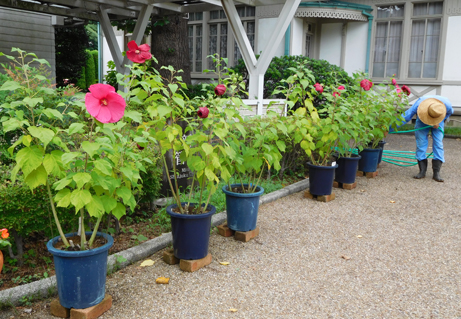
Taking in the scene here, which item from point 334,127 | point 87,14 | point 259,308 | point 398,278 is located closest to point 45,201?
point 259,308

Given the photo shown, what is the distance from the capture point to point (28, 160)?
94.0 inches

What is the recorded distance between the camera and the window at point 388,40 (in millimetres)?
14023

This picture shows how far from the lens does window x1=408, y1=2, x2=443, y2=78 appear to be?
13453mm

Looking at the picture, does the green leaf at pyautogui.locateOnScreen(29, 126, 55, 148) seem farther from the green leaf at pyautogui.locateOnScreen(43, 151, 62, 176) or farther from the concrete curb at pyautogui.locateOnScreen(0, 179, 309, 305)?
the concrete curb at pyautogui.locateOnScreen(0, 179, 309, 305)

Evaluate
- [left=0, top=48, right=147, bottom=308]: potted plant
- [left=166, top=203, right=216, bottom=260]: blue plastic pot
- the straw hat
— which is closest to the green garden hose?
the straw hat

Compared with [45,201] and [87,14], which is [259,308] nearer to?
[45,201]

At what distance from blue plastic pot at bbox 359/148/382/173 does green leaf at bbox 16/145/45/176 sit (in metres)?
5.93

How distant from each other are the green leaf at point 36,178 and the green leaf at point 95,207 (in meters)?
0.29

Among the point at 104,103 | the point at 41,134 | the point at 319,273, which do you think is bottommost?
the point at 319,273

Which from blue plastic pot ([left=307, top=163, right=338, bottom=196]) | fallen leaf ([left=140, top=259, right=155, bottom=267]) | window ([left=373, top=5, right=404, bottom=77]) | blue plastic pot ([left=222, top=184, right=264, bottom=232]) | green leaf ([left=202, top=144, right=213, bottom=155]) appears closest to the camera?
green leaf ([left=202, top=144, right=213, bottom=155])

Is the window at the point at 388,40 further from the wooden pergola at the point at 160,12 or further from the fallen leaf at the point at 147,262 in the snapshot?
the fallen leaf at the point at 147,262

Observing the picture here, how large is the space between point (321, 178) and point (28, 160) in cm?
399

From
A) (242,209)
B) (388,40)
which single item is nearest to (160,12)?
(242,209)

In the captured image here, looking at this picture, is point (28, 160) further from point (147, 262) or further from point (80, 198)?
point (147, 262)
